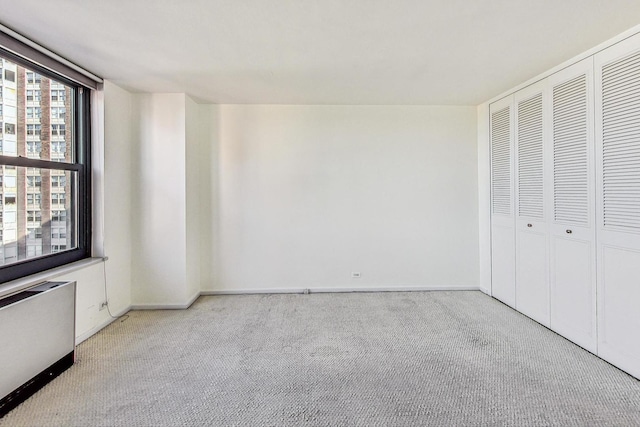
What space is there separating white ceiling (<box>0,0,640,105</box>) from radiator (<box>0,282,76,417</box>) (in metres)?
1.90

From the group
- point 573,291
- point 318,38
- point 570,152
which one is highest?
point 318,38

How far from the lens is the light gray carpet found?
5.73ft

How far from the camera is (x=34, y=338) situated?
1.97 m

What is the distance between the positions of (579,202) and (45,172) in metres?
4.69

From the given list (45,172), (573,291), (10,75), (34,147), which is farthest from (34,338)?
(573,291)

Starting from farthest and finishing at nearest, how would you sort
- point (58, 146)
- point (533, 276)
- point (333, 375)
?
point (533, 276) → point (58, 146) → point (333, 375)

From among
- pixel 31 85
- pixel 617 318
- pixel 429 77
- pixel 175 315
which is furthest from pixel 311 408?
pixel 31 85

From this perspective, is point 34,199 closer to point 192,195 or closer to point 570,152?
point 192,195

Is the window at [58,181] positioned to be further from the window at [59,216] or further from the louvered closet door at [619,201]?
the louvered closet door at [619,201]

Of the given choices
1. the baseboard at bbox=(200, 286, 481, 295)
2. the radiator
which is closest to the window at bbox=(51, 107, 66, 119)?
the radiator

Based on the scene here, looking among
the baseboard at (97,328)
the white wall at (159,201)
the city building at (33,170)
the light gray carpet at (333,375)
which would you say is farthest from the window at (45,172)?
the light gray carpet at (333,375)

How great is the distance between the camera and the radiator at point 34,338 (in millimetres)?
1801

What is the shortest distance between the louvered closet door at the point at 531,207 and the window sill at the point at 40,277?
14.6 feet

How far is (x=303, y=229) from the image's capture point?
3947 mm
